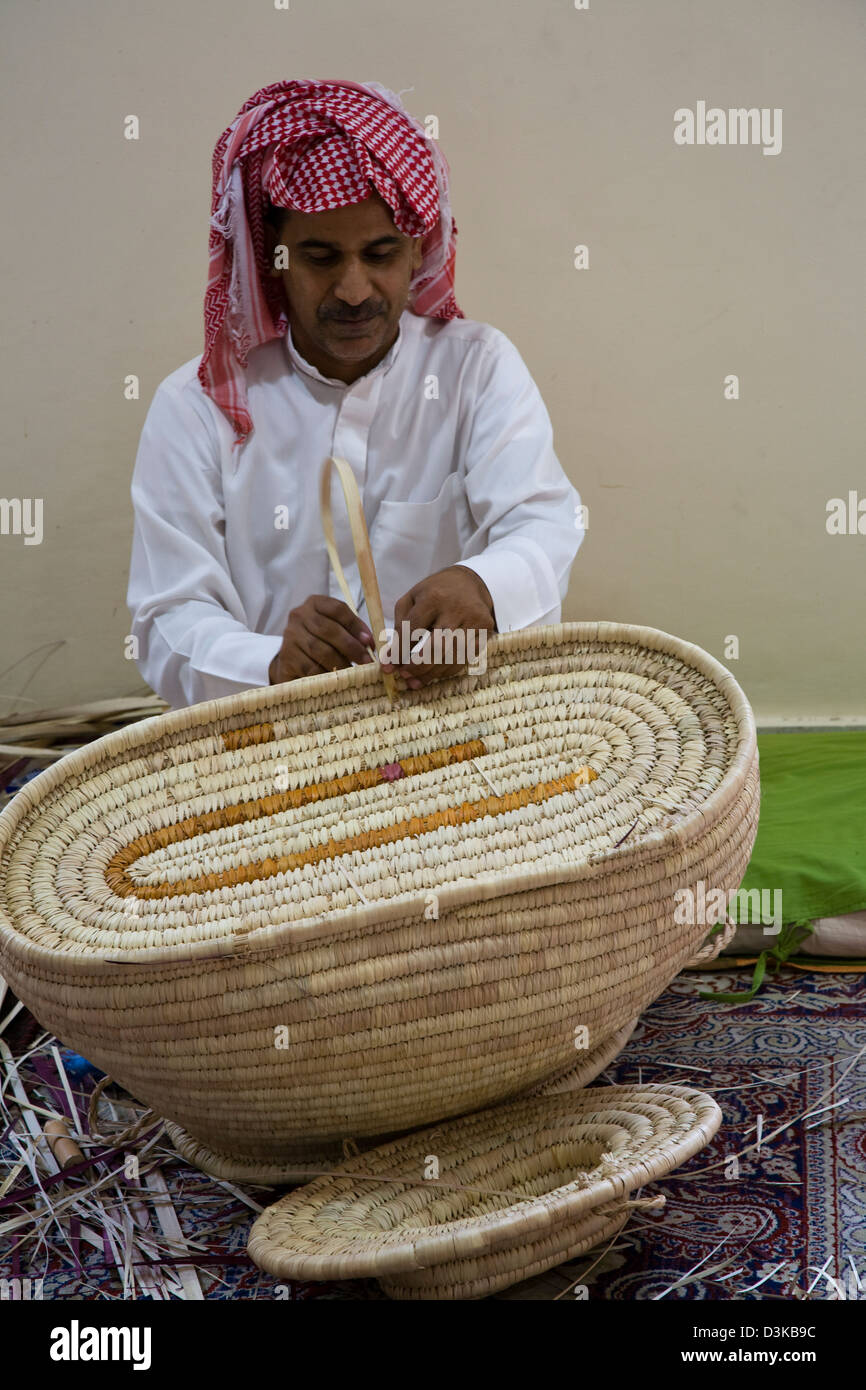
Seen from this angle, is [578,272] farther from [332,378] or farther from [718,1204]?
[718,1204]

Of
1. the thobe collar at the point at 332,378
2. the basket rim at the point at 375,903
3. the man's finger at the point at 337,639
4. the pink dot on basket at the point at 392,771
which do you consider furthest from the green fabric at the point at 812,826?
the thobe collar at the point at 332,378

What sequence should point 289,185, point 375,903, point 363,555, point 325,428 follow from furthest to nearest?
point 325,428 → point 289,185 → point 363,555 → point 375,903

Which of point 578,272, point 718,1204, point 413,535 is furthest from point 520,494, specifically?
point 718,1204

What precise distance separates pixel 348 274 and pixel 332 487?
1.17 feet

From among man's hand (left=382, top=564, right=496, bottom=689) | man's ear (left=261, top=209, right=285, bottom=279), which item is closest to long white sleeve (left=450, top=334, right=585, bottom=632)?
man's hand (left=382, top=564, right=496, bottom=689)

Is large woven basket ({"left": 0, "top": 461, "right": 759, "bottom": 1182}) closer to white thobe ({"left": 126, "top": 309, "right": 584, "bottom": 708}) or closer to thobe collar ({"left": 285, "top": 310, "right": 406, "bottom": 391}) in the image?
white thobe ({"left": 126, "top": 309, "right": 584, "bottom": 708})

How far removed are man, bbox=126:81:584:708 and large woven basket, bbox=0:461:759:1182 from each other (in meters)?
0.15

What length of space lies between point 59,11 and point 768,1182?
97.3 inches

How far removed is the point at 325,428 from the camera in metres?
2.21

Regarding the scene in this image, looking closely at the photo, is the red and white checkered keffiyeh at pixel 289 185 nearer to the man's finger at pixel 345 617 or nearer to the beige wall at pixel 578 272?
the man's finger at pixel 345 617

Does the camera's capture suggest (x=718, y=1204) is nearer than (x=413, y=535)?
Yes

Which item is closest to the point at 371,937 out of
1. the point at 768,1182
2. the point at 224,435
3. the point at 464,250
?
the point at 768,1182

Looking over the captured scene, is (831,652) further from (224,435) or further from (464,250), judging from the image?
(224,435)

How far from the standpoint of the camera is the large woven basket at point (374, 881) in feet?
4.54
